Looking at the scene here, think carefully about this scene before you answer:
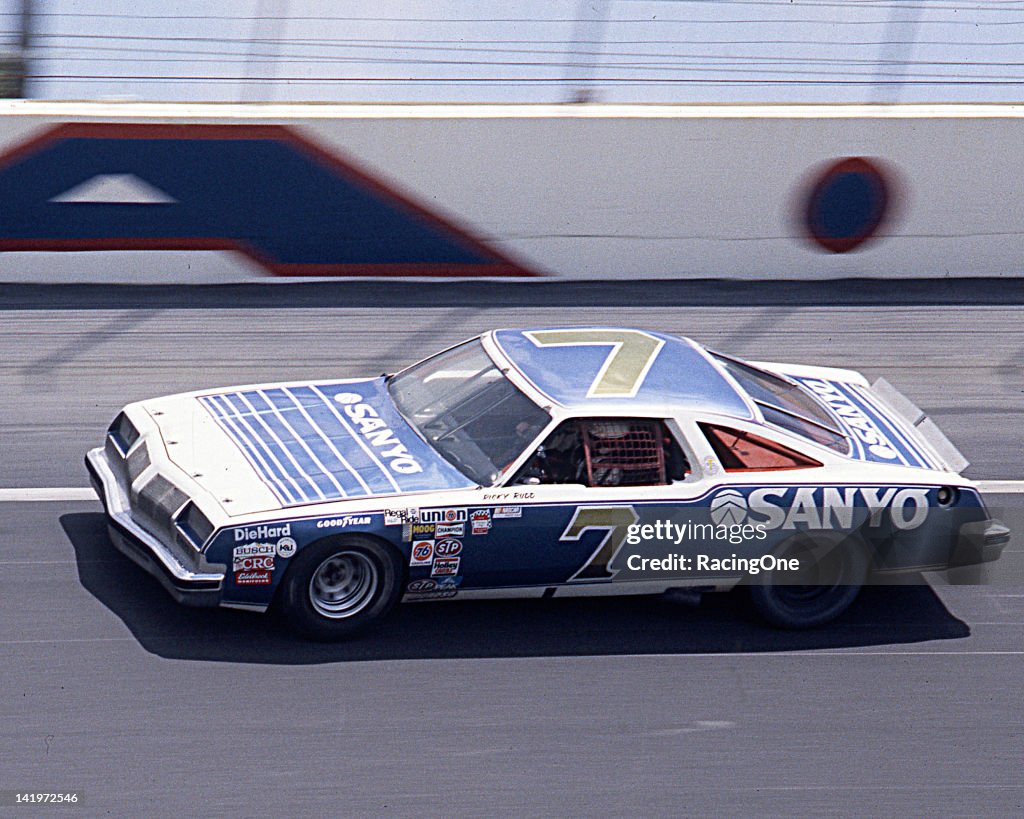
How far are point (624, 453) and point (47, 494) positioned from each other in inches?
133

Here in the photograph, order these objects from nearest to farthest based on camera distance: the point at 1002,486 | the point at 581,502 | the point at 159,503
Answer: the point at 581,502 → the point at 159,503 → the point at 1002,486

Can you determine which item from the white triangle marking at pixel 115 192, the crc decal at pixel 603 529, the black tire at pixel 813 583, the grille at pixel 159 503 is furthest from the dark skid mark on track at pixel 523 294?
the crc decal at pixel 603 529

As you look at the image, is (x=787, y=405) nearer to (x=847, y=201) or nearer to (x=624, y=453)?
(x=624, y=453)

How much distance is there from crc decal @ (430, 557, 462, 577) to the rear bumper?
236 centimetres

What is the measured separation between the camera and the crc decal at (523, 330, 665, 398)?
673 centimetres

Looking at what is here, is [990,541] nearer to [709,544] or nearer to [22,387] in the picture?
[709,544]

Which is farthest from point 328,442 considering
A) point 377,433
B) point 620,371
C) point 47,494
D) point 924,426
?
point 924,426

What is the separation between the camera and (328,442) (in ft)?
22.1

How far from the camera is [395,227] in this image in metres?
11.4

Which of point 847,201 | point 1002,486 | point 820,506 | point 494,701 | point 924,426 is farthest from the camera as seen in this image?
point 847,201

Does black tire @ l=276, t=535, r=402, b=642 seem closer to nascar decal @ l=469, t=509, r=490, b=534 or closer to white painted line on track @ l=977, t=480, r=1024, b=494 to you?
nascar decal @ l=469, t=509, r=490, b=534

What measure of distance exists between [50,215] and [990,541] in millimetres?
7380

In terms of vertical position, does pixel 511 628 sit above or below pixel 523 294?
below

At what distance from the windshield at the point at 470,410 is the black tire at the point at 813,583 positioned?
1.29 metres
